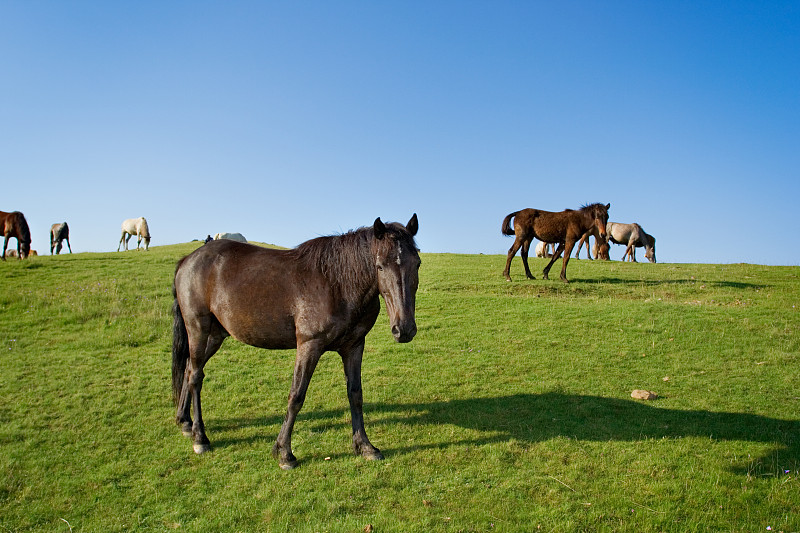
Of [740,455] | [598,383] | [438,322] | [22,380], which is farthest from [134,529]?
[438,322]

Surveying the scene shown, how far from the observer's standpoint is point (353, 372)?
6.16m

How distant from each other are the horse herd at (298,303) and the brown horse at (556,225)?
44.3ft

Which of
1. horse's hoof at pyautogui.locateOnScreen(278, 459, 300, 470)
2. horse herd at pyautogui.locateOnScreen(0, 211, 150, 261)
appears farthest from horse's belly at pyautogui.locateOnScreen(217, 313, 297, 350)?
horse herd at pyautogui.locateOnScreen(0, 211, 150, 261)

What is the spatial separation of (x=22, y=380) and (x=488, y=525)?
837 cm

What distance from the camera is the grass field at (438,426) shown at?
4941mm

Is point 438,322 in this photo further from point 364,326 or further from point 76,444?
point 76,444

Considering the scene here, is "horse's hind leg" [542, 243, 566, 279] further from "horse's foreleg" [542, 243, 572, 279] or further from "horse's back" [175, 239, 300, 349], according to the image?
"horse's back" [175, 239, 300, 349]

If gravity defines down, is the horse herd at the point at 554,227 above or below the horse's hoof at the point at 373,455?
above

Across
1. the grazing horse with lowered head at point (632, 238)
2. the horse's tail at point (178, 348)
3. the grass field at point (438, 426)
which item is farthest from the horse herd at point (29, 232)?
the grazing horse with lowered head at point (632, 238)

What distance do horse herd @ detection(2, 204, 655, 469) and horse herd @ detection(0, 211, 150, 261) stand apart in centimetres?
2085

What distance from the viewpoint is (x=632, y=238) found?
37.8 metres

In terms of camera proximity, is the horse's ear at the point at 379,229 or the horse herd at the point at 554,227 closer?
the horse's ear at the point at 379,229

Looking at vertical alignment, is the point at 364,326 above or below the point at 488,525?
above

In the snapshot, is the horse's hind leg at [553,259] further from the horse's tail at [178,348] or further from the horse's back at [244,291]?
the horse's tail at [178,348]
